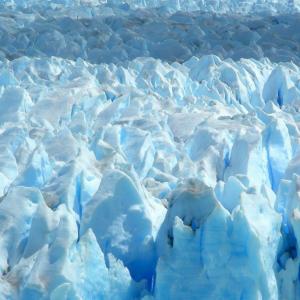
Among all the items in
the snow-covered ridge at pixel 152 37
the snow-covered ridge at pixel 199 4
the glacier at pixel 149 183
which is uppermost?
the glacier at pixel 149 183

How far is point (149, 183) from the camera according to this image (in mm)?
1870

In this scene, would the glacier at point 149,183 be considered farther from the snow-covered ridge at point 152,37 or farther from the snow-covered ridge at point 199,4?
the snow-covered ridge at point 199,4

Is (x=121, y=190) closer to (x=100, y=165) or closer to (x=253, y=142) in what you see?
(x=100, y=165)

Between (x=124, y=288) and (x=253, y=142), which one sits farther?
(x=253, y=142)

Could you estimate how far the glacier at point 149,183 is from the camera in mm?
1421

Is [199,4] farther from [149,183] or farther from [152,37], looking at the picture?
[149,183]

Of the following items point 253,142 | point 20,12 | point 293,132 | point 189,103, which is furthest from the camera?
point 20,12

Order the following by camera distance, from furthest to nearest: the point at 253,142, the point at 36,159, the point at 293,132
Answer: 1. the point at 293,132
2. the point at 253,142
3. the point at 36,159

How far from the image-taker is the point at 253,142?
1996 millimetres

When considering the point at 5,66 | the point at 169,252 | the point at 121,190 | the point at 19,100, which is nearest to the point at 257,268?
the point at 169,252

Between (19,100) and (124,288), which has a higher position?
(124,288)

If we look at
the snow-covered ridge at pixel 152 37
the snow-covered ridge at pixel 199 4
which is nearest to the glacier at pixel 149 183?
the snow-covered ridge at pixel 152 37

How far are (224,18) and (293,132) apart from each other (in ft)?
12.2

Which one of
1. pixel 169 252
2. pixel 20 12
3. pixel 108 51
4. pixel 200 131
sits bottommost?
pixel 20 12
